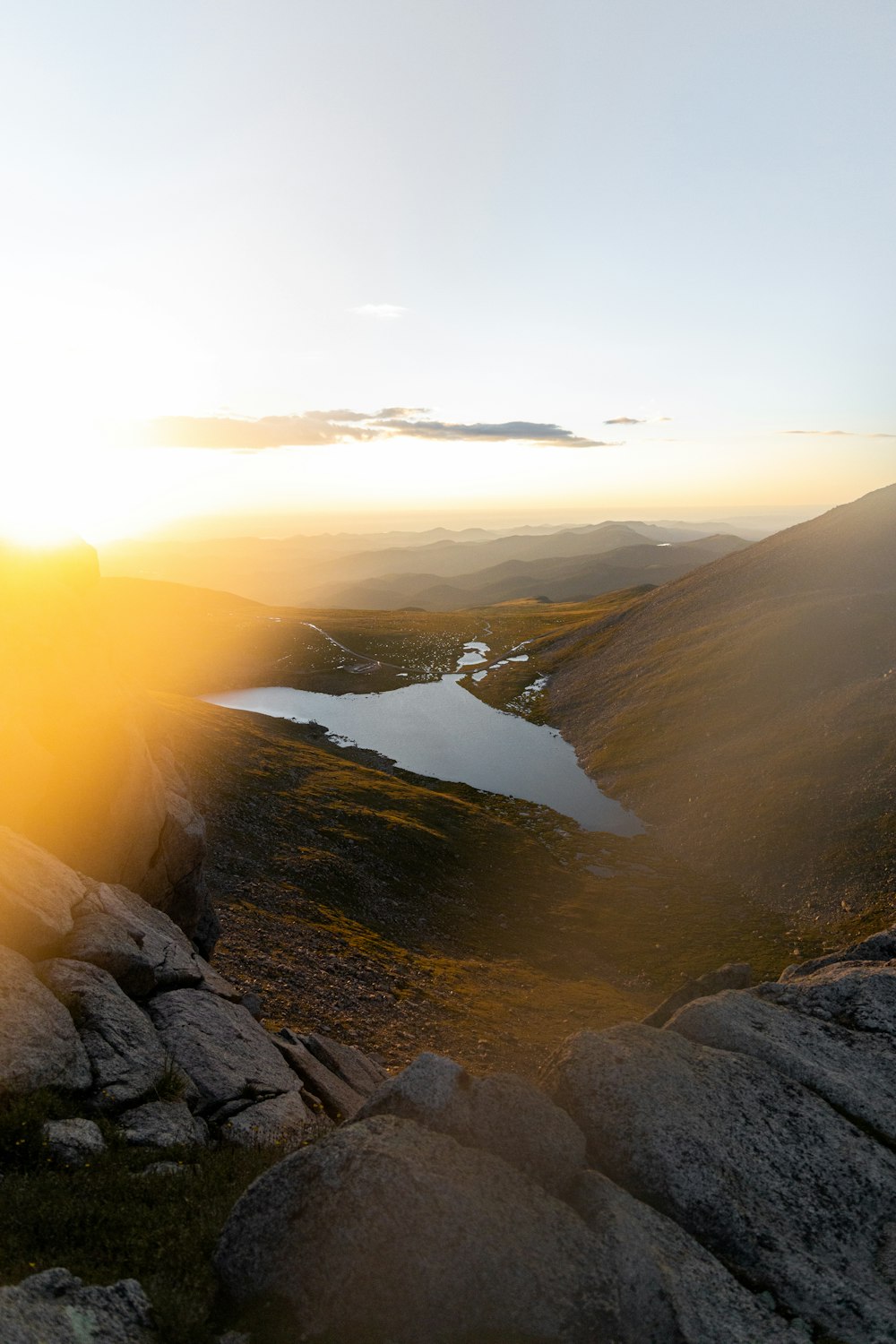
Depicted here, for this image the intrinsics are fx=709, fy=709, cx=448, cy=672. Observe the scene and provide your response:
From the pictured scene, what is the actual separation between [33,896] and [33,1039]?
20.0 feet

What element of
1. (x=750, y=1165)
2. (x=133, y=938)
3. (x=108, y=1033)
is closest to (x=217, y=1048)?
(x=108, y=1033)

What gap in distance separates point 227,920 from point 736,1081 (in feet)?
130

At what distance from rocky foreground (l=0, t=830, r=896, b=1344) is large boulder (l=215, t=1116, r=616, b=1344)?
36 millimetres

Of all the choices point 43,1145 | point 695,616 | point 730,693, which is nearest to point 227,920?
point 43,1145

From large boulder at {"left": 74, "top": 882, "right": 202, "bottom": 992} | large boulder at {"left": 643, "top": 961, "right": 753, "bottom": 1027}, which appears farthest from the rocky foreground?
large boulder at {"left": 643, "top": 961, "right": 753, "bottom": 1027}

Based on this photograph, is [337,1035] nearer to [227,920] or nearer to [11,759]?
[227,920]

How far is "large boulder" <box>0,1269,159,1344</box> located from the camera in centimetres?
1007

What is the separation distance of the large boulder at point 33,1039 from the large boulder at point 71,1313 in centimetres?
659

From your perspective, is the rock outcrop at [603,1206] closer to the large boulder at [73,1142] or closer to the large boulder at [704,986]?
the large boulder at [73,1142]

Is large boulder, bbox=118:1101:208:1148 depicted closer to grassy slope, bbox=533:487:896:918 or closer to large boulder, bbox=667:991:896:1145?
large boulder, bbox=667:991:896:1145

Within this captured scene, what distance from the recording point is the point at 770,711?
98.4m

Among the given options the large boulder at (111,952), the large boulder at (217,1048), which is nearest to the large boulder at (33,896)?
the large boulder at (111,952)

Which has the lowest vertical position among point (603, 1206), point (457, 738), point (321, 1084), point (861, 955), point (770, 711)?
point (457, 738)

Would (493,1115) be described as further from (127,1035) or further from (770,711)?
(770,711)
